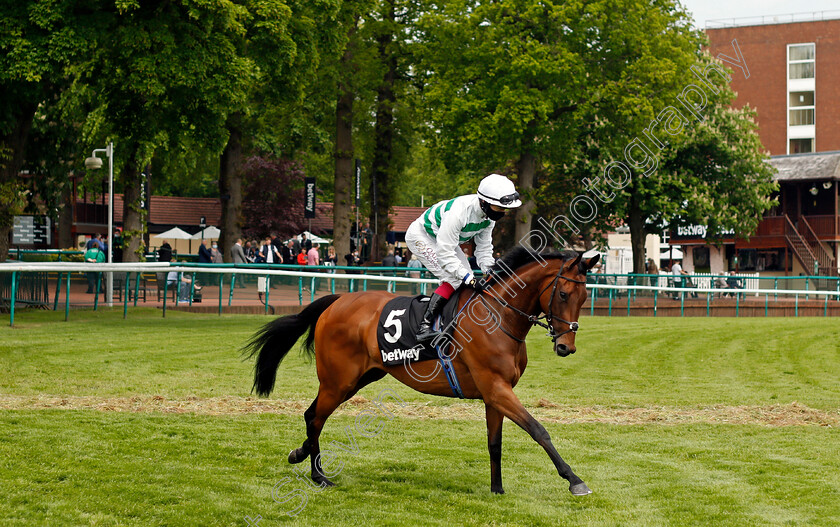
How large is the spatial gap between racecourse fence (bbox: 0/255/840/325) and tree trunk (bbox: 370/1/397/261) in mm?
10348

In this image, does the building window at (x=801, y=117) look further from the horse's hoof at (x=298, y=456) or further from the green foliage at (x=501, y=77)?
the horse's hoof at (x=298, y=456)

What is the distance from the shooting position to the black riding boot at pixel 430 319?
6.71 m

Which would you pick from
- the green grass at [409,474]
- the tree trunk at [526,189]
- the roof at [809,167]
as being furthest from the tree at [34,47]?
the roof at [809,167]

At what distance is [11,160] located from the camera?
1895cm

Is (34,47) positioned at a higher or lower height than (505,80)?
lower

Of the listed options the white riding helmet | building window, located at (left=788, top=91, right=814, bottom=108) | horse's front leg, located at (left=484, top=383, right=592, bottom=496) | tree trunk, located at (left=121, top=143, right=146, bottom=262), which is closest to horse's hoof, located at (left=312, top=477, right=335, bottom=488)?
horse's front leg, located at (left=484, top=383, right=592, bottom=496)

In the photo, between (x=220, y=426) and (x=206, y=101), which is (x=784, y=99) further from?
(x=220, y=426)

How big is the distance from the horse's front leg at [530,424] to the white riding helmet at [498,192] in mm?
1286

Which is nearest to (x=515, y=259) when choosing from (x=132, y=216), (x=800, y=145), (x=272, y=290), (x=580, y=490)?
(x=580, y=490)

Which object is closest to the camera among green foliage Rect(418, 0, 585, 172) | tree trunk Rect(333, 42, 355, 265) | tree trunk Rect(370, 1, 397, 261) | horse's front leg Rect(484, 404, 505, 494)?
horse's front leg Rect(484, 404, 505, 494)

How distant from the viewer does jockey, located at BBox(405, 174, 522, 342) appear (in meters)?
6.54

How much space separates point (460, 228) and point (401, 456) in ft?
7.07

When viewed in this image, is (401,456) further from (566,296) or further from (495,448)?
(566,296)

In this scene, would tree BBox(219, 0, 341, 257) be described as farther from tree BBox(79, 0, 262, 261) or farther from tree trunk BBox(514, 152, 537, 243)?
tree trunk BBox(514, 152, 537, 243)
